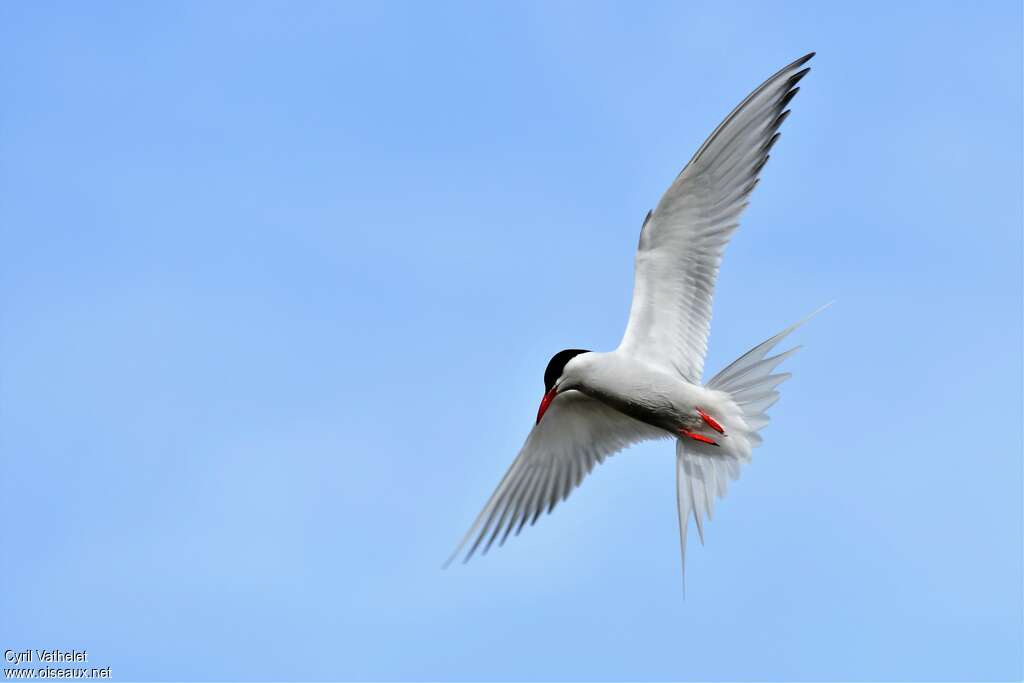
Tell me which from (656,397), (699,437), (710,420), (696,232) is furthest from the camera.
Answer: (699,437)

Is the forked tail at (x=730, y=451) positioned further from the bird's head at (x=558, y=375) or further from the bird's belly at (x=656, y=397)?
the bird's head at (x=558, y=375)

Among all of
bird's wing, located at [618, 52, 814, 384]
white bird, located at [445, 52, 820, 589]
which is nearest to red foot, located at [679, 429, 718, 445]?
white bird, located at [445, 52, 820, 589]

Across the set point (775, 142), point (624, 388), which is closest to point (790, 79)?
point (775, 142)

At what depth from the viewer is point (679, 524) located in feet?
27.7

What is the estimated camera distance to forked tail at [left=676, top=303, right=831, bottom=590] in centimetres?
810

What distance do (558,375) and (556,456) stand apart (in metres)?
0.77

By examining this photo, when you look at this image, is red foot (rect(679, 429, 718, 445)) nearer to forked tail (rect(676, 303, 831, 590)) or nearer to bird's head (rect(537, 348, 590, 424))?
forked tail (rect(676, 303, 831, 590))

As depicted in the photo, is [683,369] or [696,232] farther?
[683,369]

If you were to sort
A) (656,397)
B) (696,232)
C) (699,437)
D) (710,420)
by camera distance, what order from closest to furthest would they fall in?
(696,232), (656,397), (710,420), (699,437)

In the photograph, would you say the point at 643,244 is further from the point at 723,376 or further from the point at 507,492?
the point at 507,492

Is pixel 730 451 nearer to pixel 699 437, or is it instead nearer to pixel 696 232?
pixel 699 437

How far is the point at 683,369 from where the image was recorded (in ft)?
27.0

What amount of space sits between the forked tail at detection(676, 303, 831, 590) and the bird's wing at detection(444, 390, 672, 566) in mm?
419

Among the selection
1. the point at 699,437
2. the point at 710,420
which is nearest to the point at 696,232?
the point at 710,420
